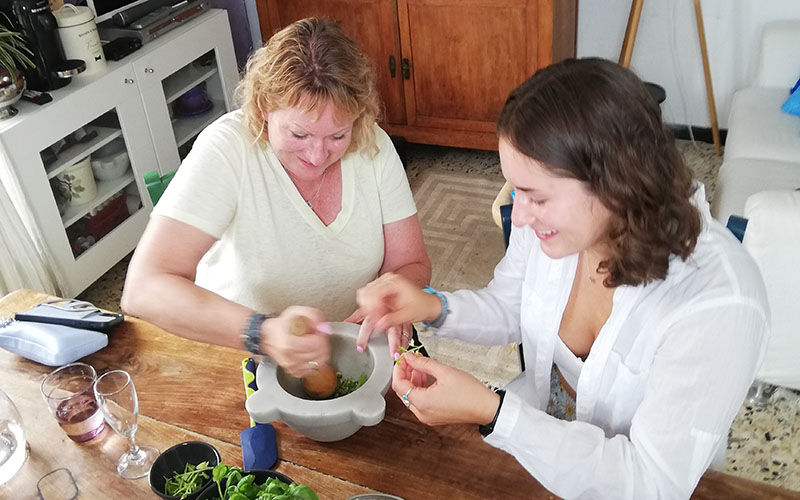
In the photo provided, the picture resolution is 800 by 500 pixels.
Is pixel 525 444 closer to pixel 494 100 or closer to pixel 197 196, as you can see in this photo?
pixel 197 196

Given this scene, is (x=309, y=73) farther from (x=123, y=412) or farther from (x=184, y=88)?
(x=184, y=88)

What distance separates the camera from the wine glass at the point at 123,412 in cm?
115

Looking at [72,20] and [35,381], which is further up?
[72,20]

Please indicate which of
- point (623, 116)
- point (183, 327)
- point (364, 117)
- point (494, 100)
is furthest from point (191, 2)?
point (623, 116)

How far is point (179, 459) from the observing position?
111 centimetres

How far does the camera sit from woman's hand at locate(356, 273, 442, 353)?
1.30 metres

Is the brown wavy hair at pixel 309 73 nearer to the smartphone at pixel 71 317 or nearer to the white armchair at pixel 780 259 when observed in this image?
the smartphone at pixel 71 317

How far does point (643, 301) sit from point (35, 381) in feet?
3.59

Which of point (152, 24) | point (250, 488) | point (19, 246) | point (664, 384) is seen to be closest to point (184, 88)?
point (152, 24)

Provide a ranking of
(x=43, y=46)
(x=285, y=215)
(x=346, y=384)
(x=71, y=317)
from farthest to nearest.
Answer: (x=43, y=46), (x=285, y=215), (x=71, y=317), (x=346, y=384)

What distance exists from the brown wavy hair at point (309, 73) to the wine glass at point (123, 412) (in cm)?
58

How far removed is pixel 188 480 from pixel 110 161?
2221mm

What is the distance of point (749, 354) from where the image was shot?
1058 millimetres

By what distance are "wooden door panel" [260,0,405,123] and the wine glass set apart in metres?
2.36
